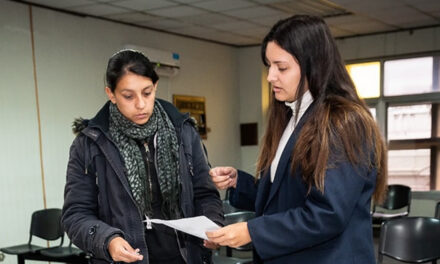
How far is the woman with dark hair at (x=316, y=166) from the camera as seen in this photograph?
1290mm

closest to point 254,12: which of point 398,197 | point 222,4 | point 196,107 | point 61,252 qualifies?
point 222,4

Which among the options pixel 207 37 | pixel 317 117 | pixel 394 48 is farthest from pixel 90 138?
pixel 394 48

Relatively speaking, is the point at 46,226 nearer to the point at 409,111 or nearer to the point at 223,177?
Result: the point at 223,177

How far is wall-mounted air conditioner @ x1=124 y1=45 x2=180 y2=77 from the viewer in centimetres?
627

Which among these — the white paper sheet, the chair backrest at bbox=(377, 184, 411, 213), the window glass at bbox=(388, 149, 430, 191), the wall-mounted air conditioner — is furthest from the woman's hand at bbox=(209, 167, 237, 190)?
the window glass at bbox=(388, 149, 430, 191)

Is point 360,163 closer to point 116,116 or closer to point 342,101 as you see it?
point 342,101

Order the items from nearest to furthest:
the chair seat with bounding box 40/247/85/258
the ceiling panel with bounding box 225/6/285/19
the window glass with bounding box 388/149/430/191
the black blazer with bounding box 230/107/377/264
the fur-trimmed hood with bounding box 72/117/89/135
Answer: the black blazer with bounding box 230/107/377/264
the fur-trimmed hood with bounding box 72/117/89/135
the chair seat with bounding box 40/247/85/258
the ceiling panel with bounding box 225/6/285/19
the window glass with bounding box 388/149/430/191

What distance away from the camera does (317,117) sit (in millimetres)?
1347

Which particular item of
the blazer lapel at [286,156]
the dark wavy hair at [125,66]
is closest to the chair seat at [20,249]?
the dark wavy hair at [125,66]

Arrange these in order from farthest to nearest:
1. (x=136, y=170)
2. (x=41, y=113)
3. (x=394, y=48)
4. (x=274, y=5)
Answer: (x=394, y=48)
(x=274, y=5)
(x=41, y=113)
(x=136, y=170)

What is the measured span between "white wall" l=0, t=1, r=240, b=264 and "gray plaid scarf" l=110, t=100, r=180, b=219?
3407 millimetres

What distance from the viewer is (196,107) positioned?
7281 mm

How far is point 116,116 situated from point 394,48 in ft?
20.3

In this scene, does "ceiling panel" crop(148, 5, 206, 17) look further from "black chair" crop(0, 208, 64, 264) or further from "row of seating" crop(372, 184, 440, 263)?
"row of seating" crop(372, 184, 440, 263)
